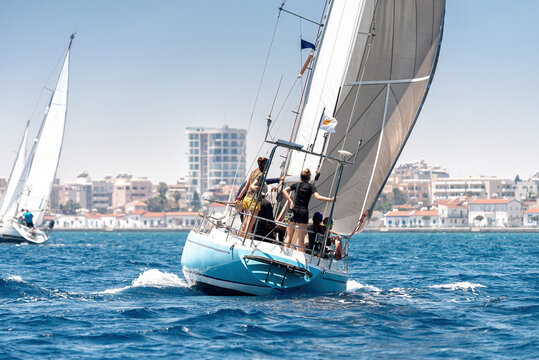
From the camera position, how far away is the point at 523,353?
894 cm

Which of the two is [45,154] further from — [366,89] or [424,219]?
[424,219]

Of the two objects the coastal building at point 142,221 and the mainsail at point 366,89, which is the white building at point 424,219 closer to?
the coastal building at point 142,221

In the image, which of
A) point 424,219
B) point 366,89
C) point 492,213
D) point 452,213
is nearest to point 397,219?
point 424,219

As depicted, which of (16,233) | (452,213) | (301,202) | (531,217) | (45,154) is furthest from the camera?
(452,213)

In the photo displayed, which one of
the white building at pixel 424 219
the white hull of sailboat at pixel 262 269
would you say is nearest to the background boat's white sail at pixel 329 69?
the white hull of sailboat at pixel 262 269

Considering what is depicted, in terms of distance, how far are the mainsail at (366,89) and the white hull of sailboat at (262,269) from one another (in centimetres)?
156

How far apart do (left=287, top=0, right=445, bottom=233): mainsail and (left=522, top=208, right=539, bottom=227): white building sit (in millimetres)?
150822

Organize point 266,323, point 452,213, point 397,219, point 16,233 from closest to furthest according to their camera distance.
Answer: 1. point 266,323
2. point 16,233
3. point 452,213
4. point 397,219

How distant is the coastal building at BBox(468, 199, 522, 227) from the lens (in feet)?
532

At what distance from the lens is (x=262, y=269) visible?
12.7m

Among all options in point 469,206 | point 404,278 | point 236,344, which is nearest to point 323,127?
point 236,344

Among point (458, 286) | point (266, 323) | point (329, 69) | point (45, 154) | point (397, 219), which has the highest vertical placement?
point (45, 154)

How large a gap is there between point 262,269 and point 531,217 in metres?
155

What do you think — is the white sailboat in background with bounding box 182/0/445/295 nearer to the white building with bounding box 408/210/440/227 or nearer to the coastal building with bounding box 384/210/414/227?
the white building with bounding box 408/210/440/227
